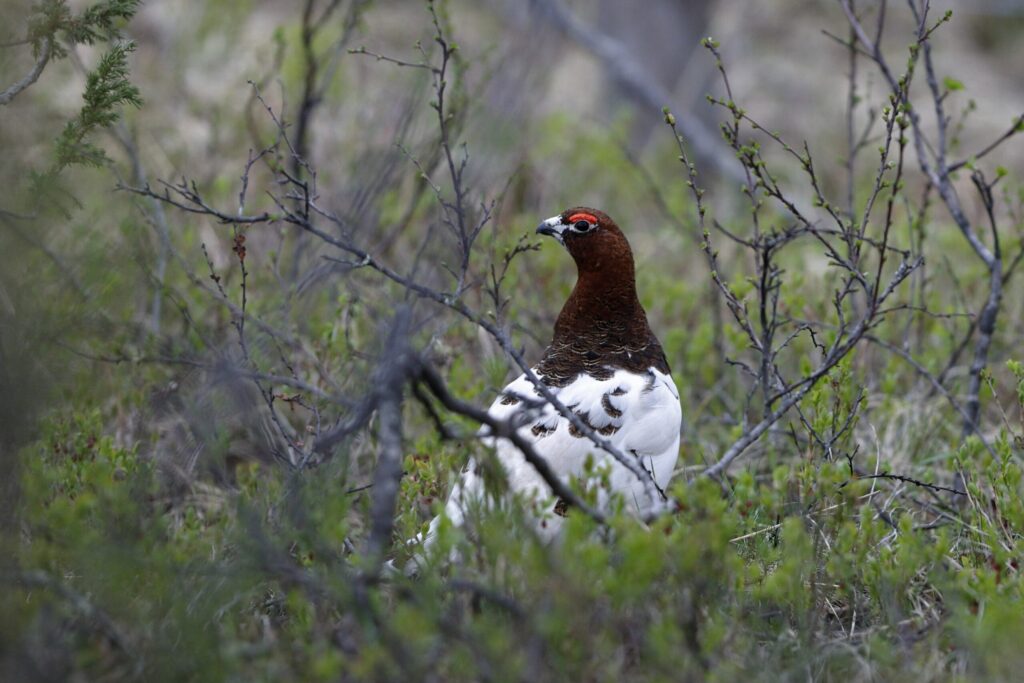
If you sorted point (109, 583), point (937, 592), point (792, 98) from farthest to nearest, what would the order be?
point (792, 98) < point (937, 592) < point (109, 583)

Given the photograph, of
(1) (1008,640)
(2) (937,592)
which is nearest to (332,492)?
(1) (1008,640)

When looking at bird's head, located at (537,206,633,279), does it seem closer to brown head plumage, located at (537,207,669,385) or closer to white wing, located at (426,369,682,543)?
brown head plumage, located at (537,207,669,385)

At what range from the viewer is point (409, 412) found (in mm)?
4727

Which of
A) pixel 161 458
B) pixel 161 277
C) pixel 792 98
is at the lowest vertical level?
pixel 161 458

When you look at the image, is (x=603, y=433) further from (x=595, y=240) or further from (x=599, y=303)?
(x=595, y=240)

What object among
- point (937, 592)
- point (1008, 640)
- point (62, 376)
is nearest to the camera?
point (1008, 640)

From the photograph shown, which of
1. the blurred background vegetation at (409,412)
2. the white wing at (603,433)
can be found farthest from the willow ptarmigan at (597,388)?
the blurred background vegetation at (409,412)

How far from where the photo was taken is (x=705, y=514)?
2.72m

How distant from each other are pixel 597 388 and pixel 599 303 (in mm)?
396

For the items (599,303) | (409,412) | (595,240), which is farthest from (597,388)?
(409,412)

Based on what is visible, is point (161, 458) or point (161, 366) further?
point (161, 366)

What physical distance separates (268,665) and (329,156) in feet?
17.1

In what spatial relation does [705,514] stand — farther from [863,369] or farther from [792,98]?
[792,98]

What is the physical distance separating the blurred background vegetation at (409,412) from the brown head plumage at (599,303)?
0.30 metres
